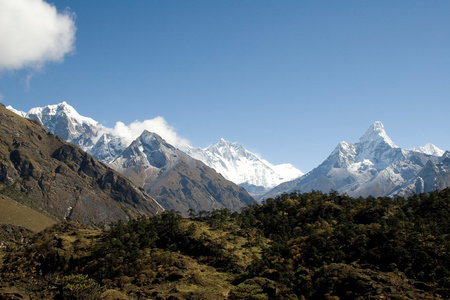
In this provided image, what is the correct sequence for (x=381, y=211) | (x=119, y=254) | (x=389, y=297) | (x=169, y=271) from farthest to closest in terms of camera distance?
(x=381, y=211) < (x=119, y=254) < (x=169, y=271) < (x=389, y=297)

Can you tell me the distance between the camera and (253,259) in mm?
145125

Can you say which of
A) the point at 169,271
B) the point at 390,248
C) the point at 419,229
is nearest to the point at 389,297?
the point at 390,248

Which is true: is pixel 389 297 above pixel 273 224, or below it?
below

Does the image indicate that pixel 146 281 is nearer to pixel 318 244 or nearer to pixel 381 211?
pixel 318 244

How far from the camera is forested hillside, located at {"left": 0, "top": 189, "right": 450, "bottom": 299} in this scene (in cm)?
11381

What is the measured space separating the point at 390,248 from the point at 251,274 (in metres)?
47.2

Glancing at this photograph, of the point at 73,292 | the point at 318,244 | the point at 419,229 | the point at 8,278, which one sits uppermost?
the point at 419,229

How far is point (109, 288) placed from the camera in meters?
129

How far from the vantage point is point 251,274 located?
132 metres

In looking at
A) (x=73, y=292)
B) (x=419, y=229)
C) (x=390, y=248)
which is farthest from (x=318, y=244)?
(x=73, y=292)

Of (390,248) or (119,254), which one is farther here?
(119,254)

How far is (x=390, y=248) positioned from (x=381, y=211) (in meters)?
54.6

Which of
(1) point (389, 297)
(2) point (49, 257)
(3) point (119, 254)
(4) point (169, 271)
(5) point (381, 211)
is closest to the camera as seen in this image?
(1) point (389, 297)

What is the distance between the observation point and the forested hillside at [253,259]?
113812 mm
